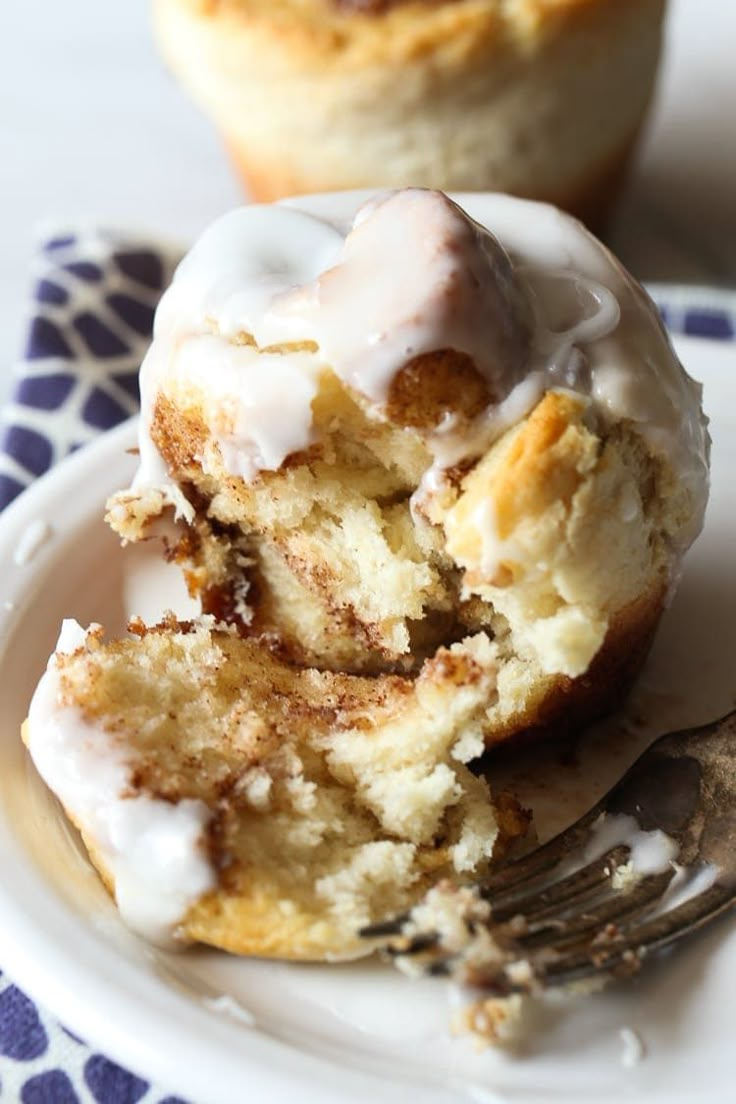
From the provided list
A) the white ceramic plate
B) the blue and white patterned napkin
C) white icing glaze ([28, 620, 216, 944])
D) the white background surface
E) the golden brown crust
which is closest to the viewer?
the white ceramic plate

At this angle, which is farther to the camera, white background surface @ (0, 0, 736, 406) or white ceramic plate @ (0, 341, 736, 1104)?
white background surface @ (0, 0, 736, 406)

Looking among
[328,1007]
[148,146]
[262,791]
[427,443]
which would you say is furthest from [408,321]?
[148,146]

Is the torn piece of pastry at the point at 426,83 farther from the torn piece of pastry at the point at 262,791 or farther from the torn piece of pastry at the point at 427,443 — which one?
the torn piece of pastry at the point at 262,791

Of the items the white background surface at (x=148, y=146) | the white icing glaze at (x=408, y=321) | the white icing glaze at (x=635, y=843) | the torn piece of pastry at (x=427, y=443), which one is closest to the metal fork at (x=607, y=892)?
the white icing glaze at (x=635, y=843)

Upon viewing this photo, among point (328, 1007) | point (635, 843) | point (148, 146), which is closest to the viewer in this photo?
point (328, 1007)

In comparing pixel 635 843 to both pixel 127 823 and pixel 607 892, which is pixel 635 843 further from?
pixel 127 823

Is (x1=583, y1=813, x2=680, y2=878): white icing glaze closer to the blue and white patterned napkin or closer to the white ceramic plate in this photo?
the white ceramic plate

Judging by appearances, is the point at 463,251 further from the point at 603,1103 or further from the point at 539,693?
the point at 603,1103

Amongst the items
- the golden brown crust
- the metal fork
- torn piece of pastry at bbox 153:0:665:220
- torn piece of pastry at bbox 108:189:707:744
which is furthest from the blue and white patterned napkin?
the metal fork
